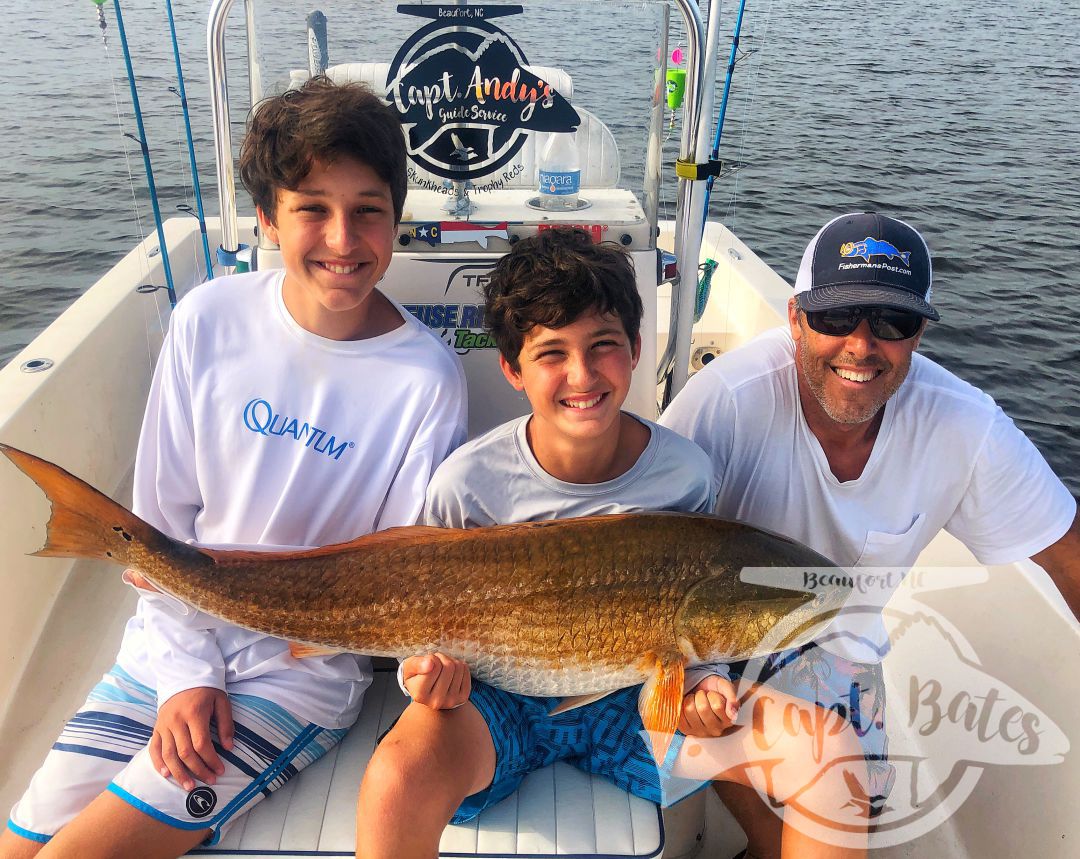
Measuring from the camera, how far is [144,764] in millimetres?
1910

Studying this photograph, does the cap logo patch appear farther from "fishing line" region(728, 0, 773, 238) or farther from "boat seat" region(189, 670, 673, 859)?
"fishing line" region(728, 0, 773, 238)

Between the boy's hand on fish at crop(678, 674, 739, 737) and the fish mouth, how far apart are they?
2.25ft

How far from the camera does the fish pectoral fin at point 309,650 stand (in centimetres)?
204

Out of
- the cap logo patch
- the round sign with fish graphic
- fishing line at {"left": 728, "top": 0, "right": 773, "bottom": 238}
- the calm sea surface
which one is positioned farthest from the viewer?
fishing line at {"left": 728, "top": 0, "right": 773, "bottom": 238}

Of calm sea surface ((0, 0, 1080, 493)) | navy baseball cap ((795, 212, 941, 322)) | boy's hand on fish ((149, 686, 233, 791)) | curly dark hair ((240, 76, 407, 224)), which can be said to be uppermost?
curly dark hair ((240, 76, 407, 224))

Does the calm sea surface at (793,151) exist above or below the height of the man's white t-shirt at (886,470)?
below

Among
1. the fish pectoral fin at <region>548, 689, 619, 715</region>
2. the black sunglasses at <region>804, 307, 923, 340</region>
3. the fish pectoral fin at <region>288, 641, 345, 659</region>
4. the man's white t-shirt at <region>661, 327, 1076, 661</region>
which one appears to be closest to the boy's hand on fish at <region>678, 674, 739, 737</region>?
the fish pectoral fin at <region>548, 689, 619, 715</region>

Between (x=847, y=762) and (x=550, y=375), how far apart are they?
1099 mm

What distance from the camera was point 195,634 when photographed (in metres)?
2.12

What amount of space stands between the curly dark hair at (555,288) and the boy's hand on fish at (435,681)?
77 centimetres

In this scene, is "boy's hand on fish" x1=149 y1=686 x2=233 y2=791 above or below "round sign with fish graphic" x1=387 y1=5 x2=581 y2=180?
below

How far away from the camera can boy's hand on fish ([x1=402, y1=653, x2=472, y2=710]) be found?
1.88 meters

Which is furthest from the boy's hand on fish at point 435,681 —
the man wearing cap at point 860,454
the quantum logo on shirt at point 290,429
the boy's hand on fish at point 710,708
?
the man wearing cap at point 860,454

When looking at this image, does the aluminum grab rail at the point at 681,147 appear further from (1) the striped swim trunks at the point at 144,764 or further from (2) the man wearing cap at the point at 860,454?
(1) the striped swim trunks at the point at 144,764
